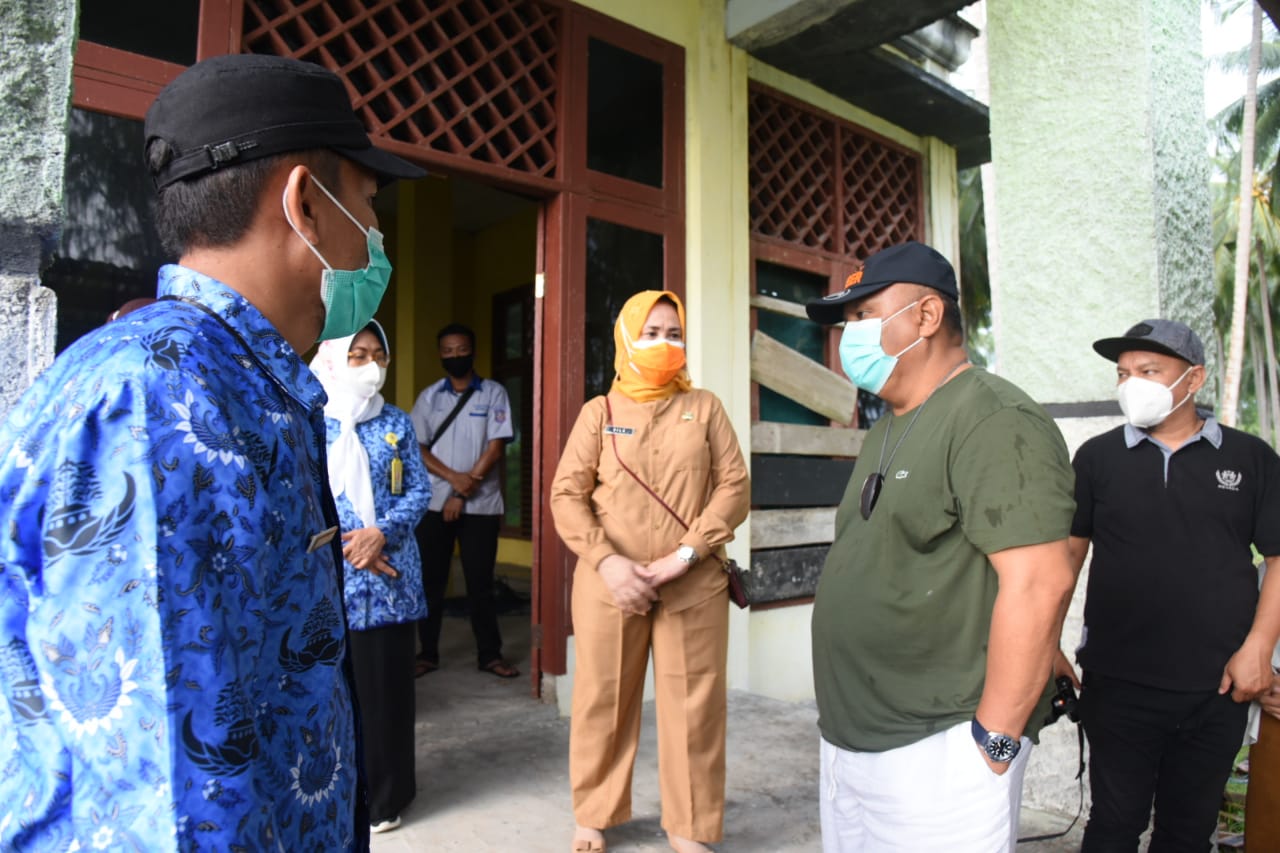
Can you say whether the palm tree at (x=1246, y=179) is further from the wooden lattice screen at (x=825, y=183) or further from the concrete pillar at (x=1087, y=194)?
the wooden lattice screen at (x=825, y=183)

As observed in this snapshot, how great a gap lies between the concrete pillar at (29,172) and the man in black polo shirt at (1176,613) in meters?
2.83

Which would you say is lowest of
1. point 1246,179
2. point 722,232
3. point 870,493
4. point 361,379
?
point 870,493

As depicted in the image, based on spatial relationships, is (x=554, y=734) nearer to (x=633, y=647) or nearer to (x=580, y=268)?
(x=633, y=647)

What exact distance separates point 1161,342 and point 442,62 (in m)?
3.29

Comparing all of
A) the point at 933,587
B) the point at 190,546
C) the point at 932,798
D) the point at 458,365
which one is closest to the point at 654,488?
the point at 933,587

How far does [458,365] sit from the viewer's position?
16.9ft

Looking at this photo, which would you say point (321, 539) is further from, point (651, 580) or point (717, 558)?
point (717, 558)

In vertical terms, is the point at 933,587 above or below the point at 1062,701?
above

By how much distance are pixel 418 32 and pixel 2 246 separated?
273 cm

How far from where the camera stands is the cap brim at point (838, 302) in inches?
76.8

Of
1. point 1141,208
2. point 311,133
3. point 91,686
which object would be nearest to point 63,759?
point 91,686

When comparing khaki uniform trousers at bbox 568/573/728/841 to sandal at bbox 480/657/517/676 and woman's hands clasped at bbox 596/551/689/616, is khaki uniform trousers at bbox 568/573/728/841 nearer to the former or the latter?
woman's hands clasped at bbox 596/551/689/616

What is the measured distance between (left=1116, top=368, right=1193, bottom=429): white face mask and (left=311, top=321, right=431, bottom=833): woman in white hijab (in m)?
2.44

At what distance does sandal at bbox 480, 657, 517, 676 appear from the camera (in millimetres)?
4914
